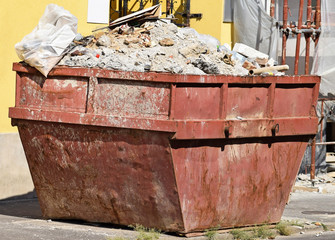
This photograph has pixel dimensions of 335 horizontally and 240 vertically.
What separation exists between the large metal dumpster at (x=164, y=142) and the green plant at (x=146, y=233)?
7 cm

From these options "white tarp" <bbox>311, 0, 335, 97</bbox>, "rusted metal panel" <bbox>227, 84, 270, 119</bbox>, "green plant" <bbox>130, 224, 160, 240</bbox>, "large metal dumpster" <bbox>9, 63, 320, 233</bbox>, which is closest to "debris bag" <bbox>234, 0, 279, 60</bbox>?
"white tarp" <bbox>311, 0, 335, 97</bbox>

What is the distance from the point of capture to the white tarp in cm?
1279

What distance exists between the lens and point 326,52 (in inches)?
504

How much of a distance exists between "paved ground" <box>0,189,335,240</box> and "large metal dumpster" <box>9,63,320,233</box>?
0.19m

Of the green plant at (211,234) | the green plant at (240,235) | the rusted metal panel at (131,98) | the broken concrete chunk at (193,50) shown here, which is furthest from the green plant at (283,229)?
the broken concrete chunk at (193,50)

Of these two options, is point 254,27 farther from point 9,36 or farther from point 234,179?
point 234,179

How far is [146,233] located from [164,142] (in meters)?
1.02

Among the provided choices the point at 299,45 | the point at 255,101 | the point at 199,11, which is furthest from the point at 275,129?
the point at 199,11

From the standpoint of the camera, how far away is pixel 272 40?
1305cm

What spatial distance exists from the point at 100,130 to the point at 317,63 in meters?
6.14

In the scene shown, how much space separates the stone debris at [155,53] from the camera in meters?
7.88

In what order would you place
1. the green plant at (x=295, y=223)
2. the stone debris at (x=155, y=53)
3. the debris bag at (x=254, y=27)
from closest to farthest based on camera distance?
1. the stone debris at (x=155, y=53)
2. the green plant at (x=295, y=223)
3. the debris bag at (x=254, y=27)

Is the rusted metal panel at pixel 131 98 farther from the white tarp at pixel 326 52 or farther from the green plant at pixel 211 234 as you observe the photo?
the white tarp at pixel 326 52

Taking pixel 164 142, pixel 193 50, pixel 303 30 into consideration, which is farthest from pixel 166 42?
pixel 303 30
